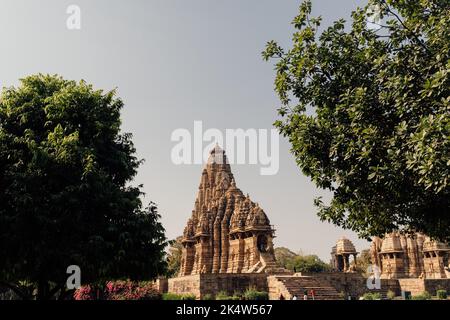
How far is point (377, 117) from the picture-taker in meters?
11.5

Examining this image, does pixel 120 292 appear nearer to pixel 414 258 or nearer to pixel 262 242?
pixel 262 242

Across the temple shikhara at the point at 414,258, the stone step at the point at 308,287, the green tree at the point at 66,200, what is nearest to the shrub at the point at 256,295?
the stone step at the point at 308,287

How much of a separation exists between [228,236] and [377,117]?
4541 centimetres

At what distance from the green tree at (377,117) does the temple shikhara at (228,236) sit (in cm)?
3079

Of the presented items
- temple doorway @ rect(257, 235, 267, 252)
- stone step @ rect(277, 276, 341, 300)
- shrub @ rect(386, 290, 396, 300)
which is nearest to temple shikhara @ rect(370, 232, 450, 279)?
shrub @ rect(386, 290, 396, 300)

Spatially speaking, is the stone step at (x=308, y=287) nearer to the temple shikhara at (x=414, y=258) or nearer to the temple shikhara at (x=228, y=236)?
the temple shikhara at (x=228, y=236)

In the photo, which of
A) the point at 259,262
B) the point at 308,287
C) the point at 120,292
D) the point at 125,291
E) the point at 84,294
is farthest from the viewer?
the point at 259,262

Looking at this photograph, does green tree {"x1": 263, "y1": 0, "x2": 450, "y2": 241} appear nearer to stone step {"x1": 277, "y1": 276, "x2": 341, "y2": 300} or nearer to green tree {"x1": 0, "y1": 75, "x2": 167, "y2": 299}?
green tree {"x1": 0, "y1": 75, "x2": 167, "y2": 299}

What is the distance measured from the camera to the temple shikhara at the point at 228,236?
1838 inches

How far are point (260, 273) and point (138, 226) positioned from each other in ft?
89.9

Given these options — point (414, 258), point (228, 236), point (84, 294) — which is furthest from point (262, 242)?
point (414, 258)

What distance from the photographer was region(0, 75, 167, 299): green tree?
13.6m

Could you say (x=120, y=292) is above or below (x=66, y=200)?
below

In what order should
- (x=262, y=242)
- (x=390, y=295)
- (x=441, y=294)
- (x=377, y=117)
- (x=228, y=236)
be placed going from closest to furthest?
(x=377, y=117), (x=441, y=294), (x=390, y=295), (x=262, y=242), (x=228, y=236)
